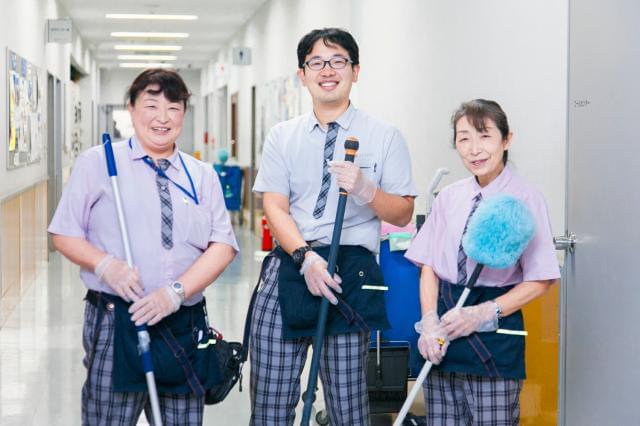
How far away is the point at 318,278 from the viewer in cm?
261

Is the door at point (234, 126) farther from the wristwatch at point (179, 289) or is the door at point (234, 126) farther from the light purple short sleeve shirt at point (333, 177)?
the wristwatch at point (179, 289)

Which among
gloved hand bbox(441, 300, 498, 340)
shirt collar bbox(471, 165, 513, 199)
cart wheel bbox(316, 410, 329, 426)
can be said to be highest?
shirt collar bbox(471, 165, 513, 199)

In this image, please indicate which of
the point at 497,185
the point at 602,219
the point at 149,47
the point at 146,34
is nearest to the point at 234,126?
the point at 146,34

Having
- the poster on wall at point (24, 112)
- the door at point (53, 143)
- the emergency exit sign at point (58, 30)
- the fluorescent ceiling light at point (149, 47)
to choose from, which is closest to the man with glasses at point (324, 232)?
the poster on wall at point (24, 112)

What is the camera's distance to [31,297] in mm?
7953

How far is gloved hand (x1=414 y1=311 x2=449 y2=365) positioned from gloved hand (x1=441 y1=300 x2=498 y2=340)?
0.03m

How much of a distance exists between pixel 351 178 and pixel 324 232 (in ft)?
0.78

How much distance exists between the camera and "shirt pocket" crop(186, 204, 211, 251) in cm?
252

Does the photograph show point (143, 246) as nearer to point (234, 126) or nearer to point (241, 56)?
point (241, 56)

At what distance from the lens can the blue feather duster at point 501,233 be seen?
2.40m

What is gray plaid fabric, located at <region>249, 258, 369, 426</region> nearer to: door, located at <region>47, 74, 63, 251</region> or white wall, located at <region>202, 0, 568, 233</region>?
white wall, located at <region>202, 0, 568, 233</region>

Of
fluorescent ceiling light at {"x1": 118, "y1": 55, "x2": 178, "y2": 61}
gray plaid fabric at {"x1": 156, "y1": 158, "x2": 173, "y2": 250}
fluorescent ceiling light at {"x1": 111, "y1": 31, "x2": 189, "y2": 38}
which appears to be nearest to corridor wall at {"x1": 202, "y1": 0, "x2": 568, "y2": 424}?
gray plaid fabric at {"x1": 156, "y1": 158, "x2": 173, "y2": 250}

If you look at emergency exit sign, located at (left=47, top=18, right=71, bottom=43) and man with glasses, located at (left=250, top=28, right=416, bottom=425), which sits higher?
emergency exit sign, located at (left=47, top=18, right=71, bottom=43)

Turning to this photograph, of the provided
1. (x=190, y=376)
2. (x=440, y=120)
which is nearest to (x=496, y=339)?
(x=190, y=376)
